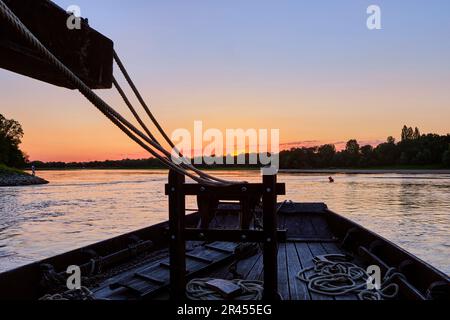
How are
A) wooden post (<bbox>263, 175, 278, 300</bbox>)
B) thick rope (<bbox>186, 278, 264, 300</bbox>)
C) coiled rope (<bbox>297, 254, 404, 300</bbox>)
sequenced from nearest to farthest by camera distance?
1. wooden post (<bbox>263, 175, 278, 300</bbox>)
2. thick rope (<bbox>186, 278, 264, 300</bbox>)
3. coiled rope (<bbox>297, 254, 404, 300</bbox>)

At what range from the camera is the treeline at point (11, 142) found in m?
96.8

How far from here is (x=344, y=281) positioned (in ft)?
17.9

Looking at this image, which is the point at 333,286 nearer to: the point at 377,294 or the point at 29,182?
the point at 377,294

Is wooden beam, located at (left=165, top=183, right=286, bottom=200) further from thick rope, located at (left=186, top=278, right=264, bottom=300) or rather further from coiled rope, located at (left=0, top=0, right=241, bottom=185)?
thick rope, located at (left=186, top=278, right=264, bottom=300)

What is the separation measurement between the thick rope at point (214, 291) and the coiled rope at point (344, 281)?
2.66 ft

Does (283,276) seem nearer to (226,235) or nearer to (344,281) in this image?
(344,281)

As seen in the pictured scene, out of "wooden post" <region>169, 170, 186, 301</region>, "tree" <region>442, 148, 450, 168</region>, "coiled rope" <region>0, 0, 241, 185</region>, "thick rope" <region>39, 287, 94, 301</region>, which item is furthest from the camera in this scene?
"tree" <region>442, 148, 450, 168</region>

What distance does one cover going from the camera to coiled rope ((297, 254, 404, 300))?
4.91 metres

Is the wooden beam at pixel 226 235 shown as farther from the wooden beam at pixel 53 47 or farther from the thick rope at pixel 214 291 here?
the wooden beam at pixel 53 47

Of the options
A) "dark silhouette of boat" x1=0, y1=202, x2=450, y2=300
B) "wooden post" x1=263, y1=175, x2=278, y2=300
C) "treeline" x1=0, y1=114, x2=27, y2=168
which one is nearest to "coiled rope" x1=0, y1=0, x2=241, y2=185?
"wooden post" x1=263, y1=175, x2=278, y2=300

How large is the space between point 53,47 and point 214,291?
3577mm

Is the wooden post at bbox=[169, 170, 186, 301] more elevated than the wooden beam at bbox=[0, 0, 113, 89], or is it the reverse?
the wooden beam at bbox=[0, 0, 113, 89]

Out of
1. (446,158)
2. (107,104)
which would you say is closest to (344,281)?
(107,104)

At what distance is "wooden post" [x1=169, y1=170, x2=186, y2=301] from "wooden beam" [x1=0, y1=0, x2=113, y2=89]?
1.60 meters
